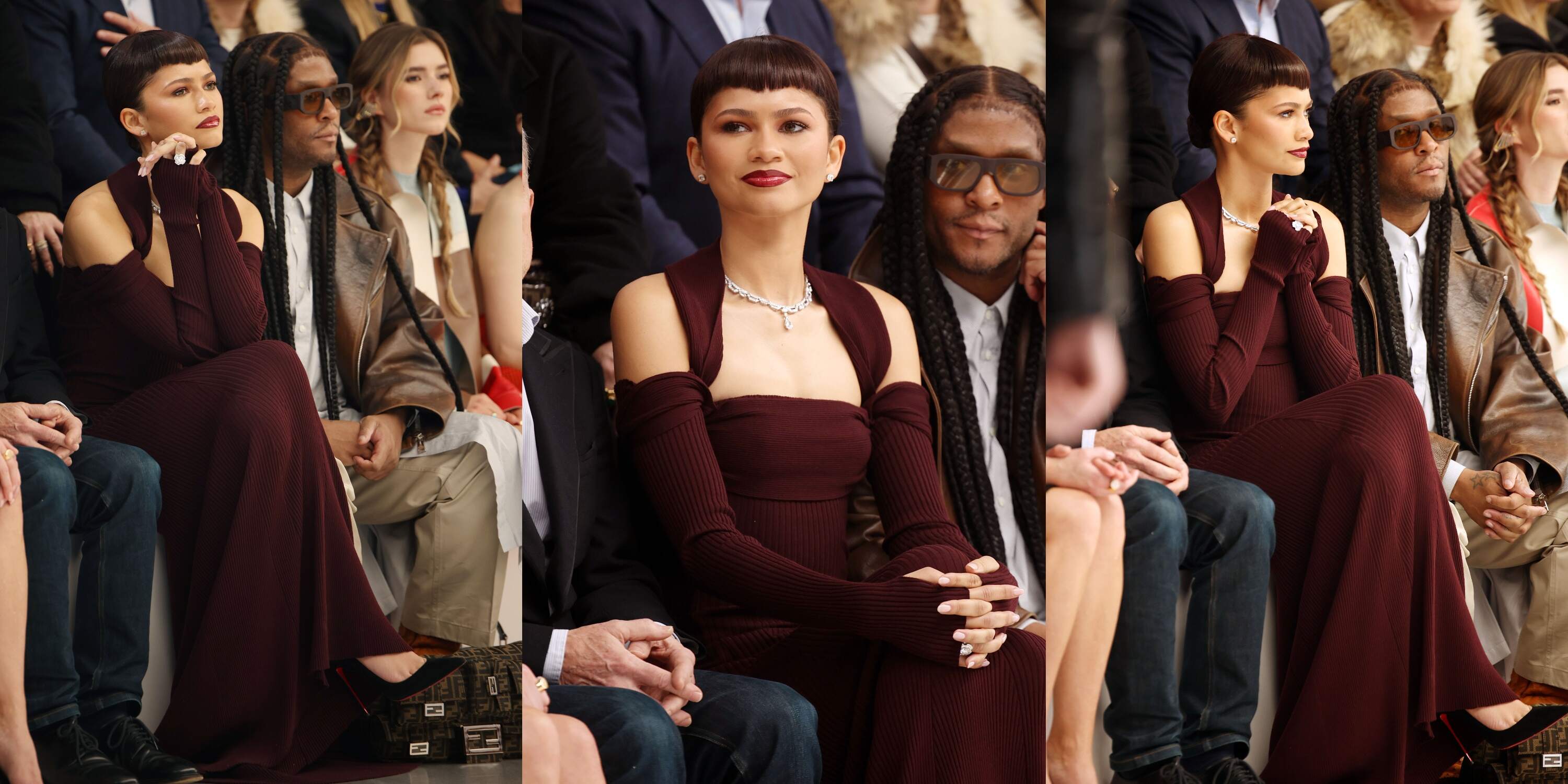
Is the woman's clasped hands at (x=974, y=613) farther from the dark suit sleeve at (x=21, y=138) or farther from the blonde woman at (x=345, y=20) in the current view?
the dark suit sleeve at (x=21, y=138)

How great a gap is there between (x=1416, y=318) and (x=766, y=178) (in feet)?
5.59

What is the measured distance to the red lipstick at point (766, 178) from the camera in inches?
108

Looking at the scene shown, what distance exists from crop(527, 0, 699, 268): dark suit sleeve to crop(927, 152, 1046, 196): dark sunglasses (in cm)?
59

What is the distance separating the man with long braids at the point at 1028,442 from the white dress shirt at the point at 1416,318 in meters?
0.51

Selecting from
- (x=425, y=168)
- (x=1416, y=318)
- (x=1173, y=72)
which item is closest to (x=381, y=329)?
(x=425, y=168)

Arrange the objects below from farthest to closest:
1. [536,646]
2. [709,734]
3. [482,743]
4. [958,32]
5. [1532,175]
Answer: [1532,175], [958,32], [482,743], [536,646], [709,734]

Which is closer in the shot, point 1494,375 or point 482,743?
point 482,743

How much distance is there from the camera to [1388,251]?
3.23 meters

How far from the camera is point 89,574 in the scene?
2.65 metres

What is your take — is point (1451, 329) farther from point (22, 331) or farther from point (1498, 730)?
point (22, 331)

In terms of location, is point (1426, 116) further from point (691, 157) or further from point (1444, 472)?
point (691, 157)

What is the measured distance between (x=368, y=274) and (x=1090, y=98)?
1.72 metres

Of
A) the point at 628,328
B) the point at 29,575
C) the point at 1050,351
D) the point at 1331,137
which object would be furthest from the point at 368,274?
the point at 1331,137

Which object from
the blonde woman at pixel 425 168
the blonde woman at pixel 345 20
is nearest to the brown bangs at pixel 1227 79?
the blonde woman at pixel 425 168
